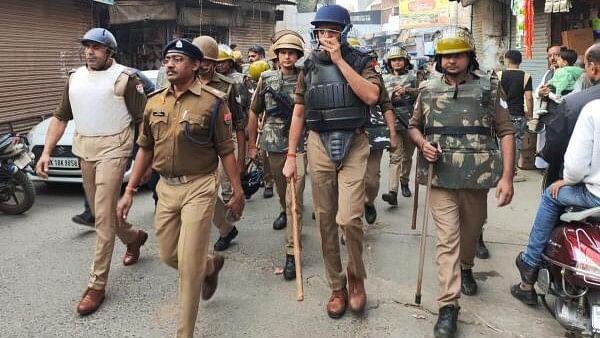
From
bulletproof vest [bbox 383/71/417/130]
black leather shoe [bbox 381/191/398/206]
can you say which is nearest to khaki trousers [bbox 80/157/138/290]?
black leather shoe [bbox 381/191/398/206]

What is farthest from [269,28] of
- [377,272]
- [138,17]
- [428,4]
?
[428,4]

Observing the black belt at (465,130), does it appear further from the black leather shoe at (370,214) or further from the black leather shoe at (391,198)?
the black leather shoe at (391,198)

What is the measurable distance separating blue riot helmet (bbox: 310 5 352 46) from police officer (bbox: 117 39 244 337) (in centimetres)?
75

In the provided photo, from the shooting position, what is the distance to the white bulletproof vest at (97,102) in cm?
399

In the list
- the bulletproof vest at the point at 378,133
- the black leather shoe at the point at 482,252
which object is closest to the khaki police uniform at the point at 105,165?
the bulletproof vest at the point at 378,133

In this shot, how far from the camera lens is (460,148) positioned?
3580 mm

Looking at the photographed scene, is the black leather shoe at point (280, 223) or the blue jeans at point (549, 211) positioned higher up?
the blue jeans at point (549, 211)

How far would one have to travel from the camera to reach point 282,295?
4.09m

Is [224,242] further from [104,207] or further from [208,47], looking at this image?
[208,47]

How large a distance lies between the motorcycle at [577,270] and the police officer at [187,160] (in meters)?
1.94

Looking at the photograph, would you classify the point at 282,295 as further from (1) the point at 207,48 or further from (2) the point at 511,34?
(2) the point at 511,34

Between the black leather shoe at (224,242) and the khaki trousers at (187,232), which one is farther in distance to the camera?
the black leather shoe at (224,242)

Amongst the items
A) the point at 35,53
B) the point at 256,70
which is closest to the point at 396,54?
the point at 256,70

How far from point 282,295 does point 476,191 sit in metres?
1.56
